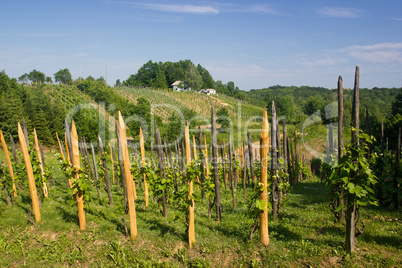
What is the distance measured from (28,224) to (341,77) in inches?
352

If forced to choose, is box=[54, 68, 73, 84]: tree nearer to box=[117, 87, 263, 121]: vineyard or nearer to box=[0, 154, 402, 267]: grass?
box=[117, 87, 263, 121]: vineyard

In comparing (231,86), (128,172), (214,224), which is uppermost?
(231,86)

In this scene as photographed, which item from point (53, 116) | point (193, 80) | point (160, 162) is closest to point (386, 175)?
point (160, 162)

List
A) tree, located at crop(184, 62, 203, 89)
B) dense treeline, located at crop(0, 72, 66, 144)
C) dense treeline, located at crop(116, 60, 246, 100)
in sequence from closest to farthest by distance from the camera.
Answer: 1. dense treeline, located at crop(0, 72, 66, 144)
2. tree, located at crop(184, 62, 203, 89)
3. dense treeline, located at crop(116, 60, 246, 100)

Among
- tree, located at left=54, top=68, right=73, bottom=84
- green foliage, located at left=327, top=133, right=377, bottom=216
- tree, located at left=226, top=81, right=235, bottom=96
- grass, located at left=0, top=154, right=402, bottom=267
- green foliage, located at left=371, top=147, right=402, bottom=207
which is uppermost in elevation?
tree, located at left=54, top=68, right=73, bottom=84

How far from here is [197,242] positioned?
6043 mm

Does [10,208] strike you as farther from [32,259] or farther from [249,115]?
[249,115]

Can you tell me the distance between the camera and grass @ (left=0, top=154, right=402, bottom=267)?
5125 millimetres

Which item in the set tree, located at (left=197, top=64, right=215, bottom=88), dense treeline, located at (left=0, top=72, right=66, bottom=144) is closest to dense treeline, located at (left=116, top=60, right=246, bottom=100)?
tree, located at (left=197, top=64, right=215, bottom=88)

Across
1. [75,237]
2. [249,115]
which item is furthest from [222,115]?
[75,237]

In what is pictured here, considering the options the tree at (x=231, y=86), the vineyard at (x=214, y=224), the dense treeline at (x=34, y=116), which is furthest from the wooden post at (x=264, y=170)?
the tree at (x=231, y=86)

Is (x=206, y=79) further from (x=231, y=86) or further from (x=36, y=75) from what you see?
(x=36, y=75)

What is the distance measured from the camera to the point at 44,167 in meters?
9.56

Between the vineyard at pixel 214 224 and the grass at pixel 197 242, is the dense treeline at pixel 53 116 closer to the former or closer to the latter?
the vineyard at pixel 214 224
